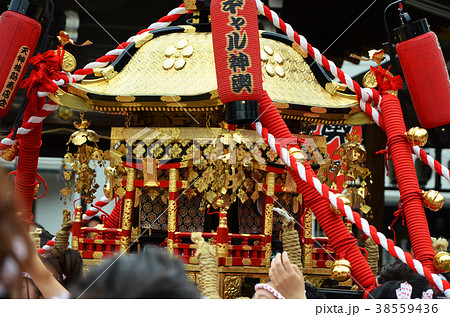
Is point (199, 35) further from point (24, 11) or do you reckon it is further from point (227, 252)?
point (227, 252)

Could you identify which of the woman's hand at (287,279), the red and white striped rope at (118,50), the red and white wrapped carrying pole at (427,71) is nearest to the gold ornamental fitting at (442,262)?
the red and white wrapped carrying pole at (427,71)

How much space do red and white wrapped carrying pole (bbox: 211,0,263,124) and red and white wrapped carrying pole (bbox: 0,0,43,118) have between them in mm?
1630

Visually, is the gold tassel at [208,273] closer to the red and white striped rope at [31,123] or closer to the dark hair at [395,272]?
the dark hair at [395,272]

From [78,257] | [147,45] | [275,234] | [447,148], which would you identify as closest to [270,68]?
[147,45]

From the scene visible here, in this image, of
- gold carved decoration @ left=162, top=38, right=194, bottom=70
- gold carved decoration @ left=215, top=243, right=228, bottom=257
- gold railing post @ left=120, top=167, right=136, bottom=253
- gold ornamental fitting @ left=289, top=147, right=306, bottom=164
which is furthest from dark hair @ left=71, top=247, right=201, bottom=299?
gold carved decoration @ left=162, top=38, right=194, bottom=70

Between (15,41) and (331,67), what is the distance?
8.76ft

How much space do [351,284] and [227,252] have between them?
61.1 inches

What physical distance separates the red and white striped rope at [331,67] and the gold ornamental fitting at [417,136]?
43cm

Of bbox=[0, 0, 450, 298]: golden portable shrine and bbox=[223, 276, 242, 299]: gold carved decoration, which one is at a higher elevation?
bbox=[0, 0, 450, 298]: golden portable shrine

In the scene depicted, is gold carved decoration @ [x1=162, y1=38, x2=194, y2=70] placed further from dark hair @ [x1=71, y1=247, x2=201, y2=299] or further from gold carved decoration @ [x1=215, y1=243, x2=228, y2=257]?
dark hair @ [x1=71, y1=247, x2=201, y2=299]

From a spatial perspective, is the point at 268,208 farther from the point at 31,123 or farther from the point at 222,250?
the point at 31,123

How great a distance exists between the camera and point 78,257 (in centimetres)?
302

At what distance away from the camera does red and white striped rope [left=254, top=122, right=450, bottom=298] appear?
3.96 meters

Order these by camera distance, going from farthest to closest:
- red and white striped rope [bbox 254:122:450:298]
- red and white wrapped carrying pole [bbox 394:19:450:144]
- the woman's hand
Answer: red and white wrapped carrying pole [bbox 394:19:450:144], red and white striped rope [bbox 254:122:450:298], the woman's hand
